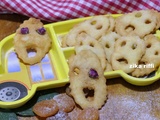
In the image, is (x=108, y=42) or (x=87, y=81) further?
(x=108, y=42)

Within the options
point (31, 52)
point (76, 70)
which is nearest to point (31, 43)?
point (31, 52)

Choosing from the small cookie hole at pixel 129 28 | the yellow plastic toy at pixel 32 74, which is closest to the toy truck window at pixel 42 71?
the yellow plastic toy at pixel 32 74

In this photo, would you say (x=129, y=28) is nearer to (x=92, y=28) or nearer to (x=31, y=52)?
(x=92, y=28)

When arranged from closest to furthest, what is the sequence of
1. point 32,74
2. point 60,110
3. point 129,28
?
1. point 60,110
2. point 32,74
3. point 129,28

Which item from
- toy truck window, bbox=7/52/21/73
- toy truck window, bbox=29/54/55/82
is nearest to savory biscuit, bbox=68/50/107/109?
toy truck window, bbox=29/54/55/82

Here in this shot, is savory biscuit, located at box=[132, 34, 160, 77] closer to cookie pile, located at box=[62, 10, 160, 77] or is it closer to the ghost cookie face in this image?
cookie pile, located at box=[62, 10, 160, 77]

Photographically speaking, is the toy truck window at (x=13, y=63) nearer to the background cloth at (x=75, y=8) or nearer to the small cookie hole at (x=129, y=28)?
the background cloth at (x=75, y=8)

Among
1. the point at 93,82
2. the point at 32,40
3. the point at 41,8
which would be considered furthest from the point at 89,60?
the point at 41,8
